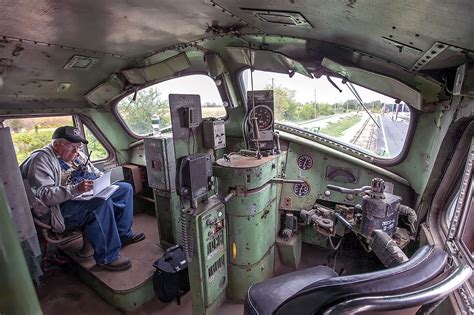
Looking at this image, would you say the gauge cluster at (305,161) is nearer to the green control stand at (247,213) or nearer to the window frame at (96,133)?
the green control stand at (247,213)

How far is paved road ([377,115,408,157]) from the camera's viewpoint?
219 cm

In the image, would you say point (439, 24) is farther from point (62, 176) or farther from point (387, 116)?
point (62, 176)

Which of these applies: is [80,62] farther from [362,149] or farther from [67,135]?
[362,149]

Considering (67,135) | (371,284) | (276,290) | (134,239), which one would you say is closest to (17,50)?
(67,135)

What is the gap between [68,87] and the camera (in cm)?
282

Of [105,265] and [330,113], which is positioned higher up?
[330,113]

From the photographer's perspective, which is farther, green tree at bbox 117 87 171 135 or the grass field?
green tree at bbox 117 87 171 135

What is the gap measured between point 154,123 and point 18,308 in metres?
3.44

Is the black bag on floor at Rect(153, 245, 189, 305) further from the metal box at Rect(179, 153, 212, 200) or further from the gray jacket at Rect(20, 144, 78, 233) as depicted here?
the gray jacket at Rect(20, 144, 78, 233)

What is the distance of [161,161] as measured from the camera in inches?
98.9

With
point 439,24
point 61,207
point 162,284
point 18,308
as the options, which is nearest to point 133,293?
point 162,284

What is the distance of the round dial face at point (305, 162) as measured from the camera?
270 cm

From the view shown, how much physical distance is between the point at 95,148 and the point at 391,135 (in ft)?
12.5

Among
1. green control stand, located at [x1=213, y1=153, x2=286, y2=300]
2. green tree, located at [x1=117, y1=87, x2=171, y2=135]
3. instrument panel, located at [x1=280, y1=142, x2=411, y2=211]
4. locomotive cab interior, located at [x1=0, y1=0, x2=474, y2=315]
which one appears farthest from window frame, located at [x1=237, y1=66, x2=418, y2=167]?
green tree, located at [x1=117, y1=87, x2=171, y2=135]
